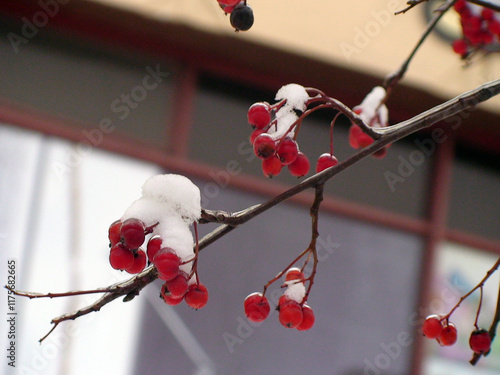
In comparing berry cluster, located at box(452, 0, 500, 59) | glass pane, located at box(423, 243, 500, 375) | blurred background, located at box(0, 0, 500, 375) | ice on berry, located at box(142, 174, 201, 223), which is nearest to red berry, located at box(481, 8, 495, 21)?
berry cluster, located at box(452, 0, 500, 59)

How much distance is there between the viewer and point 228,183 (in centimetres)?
219

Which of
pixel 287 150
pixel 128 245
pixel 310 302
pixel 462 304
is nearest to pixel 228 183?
pixel 310 302

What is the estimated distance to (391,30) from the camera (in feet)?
7.65

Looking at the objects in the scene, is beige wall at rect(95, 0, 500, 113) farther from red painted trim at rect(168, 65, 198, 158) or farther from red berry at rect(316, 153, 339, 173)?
red berry at rect(316, 153, 339, 173)

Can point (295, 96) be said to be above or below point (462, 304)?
below

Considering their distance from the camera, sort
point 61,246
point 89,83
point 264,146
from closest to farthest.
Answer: point 264,146 → point 61,246 → point 89,83

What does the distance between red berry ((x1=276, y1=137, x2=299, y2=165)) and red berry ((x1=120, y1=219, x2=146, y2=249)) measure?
7.2 inches

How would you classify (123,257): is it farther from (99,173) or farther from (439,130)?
(439,130)

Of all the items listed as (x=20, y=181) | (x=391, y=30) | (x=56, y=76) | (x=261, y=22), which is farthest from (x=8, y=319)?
(x=391, y=30)

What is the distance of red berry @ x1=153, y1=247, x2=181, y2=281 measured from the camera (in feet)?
1.70

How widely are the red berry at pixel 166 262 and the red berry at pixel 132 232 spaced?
0.08 feet

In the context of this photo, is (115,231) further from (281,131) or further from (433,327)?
(433,327)

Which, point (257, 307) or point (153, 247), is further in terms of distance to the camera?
point (257, 307)

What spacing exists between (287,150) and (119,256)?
22 cm
